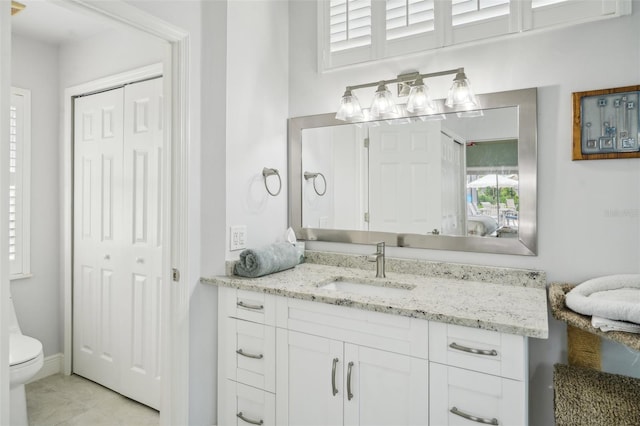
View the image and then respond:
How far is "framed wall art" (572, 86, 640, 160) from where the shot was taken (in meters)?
1.64

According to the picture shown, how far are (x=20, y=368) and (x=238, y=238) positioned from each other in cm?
125

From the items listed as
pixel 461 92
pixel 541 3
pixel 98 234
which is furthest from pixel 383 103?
pixel 98 234

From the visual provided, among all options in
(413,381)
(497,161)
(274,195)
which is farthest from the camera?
(274,195)

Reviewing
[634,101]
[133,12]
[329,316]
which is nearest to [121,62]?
[133,12]

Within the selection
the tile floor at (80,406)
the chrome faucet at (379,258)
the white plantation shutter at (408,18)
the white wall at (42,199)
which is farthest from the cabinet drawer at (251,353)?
the white wall at (42,199)

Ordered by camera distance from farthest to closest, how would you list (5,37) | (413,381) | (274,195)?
A: (274,195) < (413,381) < (5,37)

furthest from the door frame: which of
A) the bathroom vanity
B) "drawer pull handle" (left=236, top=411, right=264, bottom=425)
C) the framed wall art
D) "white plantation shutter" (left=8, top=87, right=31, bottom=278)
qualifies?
the framed wall art

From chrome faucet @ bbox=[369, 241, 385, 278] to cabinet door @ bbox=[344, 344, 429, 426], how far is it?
0.52m

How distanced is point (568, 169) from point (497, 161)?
0.96ft

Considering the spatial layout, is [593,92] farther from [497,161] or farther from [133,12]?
[133,12]

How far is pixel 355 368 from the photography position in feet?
5.25

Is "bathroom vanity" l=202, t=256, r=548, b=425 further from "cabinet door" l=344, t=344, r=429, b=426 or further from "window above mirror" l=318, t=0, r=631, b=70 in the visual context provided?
"window above mirror" l=318, t=0, r=631, b=70

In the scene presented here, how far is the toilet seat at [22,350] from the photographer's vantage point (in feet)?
6.63

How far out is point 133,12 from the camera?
67.4 inches
